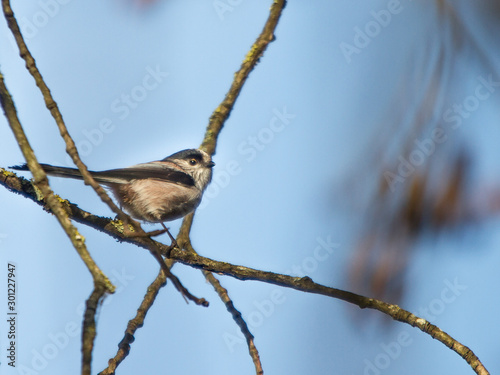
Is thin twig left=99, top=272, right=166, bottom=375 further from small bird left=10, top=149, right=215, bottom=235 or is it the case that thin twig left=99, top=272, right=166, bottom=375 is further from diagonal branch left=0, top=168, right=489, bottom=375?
small bird left=10, top=149, right=215, bottom=235

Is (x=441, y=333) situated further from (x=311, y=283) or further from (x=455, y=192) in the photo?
(x=455, y=192)

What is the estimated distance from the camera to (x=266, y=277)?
2.79m

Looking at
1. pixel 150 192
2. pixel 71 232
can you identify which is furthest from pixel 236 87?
pixel 71 232

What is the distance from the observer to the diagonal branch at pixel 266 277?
2514 millimetres

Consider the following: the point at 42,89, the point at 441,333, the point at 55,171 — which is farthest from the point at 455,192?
the point at 55,171

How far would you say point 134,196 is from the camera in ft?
14.6

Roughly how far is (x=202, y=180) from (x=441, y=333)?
299cm

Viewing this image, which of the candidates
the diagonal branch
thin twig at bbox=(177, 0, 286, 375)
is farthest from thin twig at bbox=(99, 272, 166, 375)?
thin twig at bbox=(177, 0, 286, 375)

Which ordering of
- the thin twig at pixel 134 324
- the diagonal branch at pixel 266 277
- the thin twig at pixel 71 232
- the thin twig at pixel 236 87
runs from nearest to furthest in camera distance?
1. the thin twig at pixel 71 232
2. the diagonal branch at pixel 266 277
3. the thin twig at pixel 134 324
4. the thin twig at pixel 236 87

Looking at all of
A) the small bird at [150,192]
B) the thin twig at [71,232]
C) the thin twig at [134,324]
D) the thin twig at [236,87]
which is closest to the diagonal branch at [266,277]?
the thin twig at [134,324]

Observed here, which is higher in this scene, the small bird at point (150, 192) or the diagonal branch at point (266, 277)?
the small bird at point (150, 192)

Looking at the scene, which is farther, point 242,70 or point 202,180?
point 202,180

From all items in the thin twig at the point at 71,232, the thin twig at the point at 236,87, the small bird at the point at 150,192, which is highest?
the thin twig at the point at 236,87

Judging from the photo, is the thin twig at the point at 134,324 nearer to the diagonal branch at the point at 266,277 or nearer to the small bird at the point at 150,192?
the diagonal branch at the point at 266,277
